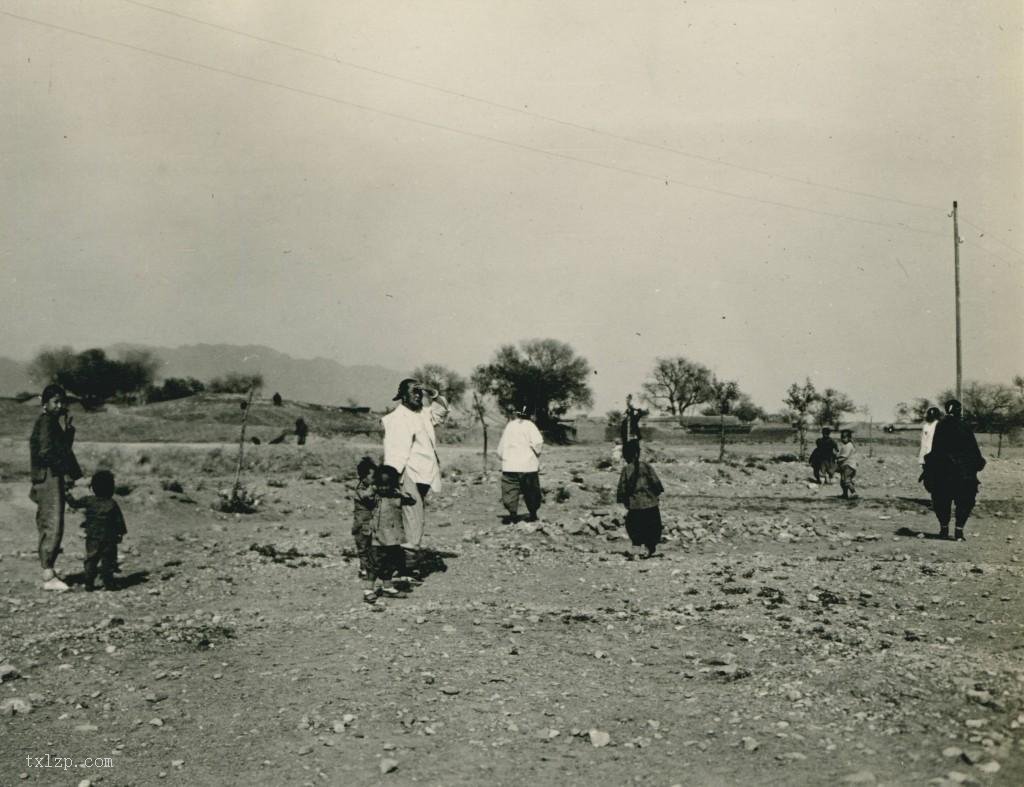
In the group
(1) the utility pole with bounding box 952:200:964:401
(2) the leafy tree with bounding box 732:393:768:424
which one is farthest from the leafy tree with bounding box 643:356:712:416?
(1) the utility pole with bounding box 952:200:964:401

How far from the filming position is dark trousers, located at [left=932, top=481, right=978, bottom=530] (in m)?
9.92

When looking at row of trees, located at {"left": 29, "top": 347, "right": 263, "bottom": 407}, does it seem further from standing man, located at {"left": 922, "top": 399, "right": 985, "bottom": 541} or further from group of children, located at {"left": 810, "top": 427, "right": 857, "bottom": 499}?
standing man, located at {"left": 922, "top": 399, "right": 985, "bottom": 541}

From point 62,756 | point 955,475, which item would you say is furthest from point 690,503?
point 62,756

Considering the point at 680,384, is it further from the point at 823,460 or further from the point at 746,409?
the point at 823,460

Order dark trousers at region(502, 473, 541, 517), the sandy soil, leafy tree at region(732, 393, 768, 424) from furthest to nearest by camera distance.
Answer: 1. leafy tree at region(732, 393, 768, 424)
2. dark trousers at region(502, 473, 541, 517)
3. the sandy soil

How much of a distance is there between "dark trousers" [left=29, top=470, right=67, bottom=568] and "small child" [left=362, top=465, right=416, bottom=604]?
2573 millimetres

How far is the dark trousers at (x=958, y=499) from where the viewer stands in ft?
32.6

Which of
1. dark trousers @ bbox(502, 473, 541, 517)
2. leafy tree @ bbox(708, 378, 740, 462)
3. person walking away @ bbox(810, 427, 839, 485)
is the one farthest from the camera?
leafy tree @ bbox(708, 378, 740, 462)

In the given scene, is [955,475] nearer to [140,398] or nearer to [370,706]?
[370,706]

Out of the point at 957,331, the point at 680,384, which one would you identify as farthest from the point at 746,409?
the point at 957,331

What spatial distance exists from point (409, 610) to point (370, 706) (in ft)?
6.73

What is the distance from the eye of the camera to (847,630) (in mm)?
5754

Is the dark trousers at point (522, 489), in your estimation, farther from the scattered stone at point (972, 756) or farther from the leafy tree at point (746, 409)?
the leafy tree at point (746, 409)

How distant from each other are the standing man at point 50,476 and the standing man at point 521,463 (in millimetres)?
5069
